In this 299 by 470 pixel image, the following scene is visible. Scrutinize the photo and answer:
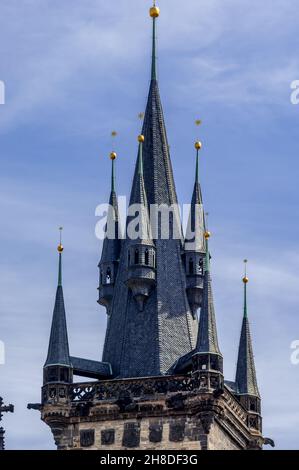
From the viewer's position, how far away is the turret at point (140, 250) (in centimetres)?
7638

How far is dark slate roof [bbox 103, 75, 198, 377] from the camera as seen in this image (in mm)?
75062

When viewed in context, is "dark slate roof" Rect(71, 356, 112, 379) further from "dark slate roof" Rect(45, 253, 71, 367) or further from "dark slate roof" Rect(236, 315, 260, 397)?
"dark slate roof" Rect(236, 315, 260, 397)

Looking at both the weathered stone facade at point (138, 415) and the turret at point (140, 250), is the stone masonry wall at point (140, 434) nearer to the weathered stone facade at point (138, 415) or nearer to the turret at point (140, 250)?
the weathered stone facade at point (138, 415)

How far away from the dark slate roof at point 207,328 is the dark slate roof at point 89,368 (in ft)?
11.5

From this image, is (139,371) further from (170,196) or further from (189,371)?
(170,196)

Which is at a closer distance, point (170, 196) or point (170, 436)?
point (170, 436)

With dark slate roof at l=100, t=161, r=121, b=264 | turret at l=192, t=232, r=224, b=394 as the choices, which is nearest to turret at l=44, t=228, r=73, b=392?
dark slate roof at l=100, t=161, r=121, b=264

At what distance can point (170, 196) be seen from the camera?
79.0 m

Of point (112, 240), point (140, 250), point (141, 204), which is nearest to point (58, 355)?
point (140, 250)

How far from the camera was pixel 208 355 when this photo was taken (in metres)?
73.2

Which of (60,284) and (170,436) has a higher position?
(60,284)

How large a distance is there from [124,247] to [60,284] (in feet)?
9.23

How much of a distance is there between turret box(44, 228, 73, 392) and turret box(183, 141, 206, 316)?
4.32 meters

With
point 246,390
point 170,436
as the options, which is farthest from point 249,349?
point 170,436
